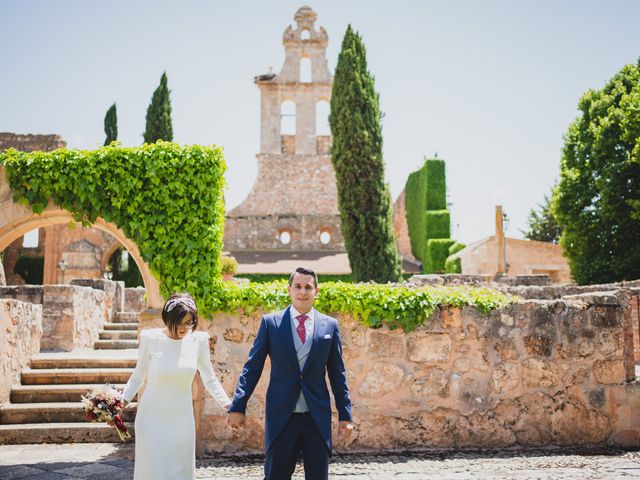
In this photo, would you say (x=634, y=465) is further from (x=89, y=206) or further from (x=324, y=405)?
(x=89, y=206)

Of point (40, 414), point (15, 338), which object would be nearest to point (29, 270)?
point (15, 338)

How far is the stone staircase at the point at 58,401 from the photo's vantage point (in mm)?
6445

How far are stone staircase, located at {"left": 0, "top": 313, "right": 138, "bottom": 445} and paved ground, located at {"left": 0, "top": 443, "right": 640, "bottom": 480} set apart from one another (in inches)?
18.0

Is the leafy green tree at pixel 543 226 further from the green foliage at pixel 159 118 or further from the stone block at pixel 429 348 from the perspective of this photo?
the stone block at pixel 429 348

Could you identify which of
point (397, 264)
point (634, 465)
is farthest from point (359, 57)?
point (634, 465)

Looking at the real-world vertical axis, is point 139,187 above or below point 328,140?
below

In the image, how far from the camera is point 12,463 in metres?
5.38

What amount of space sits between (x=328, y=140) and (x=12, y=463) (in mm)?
30938

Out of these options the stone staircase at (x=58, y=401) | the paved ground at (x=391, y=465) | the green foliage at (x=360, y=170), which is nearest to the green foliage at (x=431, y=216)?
the green foliage at (x=360, y=170)

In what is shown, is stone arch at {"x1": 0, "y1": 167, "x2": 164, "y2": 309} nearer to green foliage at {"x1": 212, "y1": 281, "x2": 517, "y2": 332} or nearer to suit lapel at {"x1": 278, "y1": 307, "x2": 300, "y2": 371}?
green foliage at {"x1": 212, "y1": 281, "x2": 517, "y2": 332}

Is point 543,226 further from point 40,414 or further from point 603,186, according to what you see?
point 40,414

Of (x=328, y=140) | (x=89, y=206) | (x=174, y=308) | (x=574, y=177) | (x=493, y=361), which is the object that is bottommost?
(x=493, y=361)

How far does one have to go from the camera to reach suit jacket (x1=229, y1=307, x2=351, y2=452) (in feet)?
10.7

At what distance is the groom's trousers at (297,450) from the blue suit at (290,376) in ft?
0.11
